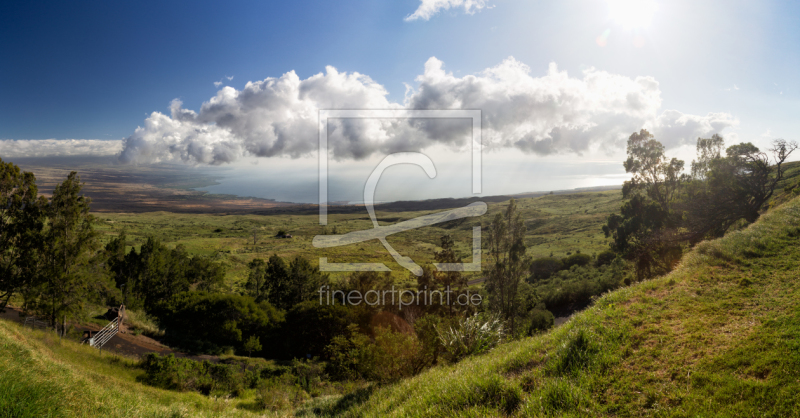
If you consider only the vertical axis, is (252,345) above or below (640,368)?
below

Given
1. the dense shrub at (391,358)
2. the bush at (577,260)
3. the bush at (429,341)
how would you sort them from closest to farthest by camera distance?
the dense shrub at (391,358), the bush at (429,341), the bush at (577,260)

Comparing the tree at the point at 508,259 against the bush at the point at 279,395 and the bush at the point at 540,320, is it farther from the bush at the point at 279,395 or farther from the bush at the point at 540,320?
the bush at the point at 279,395

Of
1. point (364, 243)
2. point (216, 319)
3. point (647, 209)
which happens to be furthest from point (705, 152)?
point (364, 243)

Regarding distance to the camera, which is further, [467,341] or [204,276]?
[204,276]

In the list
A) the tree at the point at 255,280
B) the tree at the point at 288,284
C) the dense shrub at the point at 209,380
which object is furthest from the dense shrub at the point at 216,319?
the tree at the point at 255,280

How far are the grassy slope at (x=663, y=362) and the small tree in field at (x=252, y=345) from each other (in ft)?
108

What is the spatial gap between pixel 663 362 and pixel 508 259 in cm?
3143

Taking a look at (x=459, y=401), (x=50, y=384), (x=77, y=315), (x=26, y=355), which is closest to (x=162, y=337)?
(x=77, y=315)

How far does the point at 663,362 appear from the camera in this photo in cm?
604

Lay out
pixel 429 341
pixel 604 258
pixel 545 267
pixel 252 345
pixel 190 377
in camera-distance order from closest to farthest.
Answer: pixel 429 341, pixel 190 377, pixel 252 345, pixel 604 258, pixel 545 267

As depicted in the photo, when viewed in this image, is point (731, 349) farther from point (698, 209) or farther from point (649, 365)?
point (698, 209)

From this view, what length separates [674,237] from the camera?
84.1 ft

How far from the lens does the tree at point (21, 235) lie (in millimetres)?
24156

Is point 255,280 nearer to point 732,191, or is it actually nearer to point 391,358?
point 391,358
